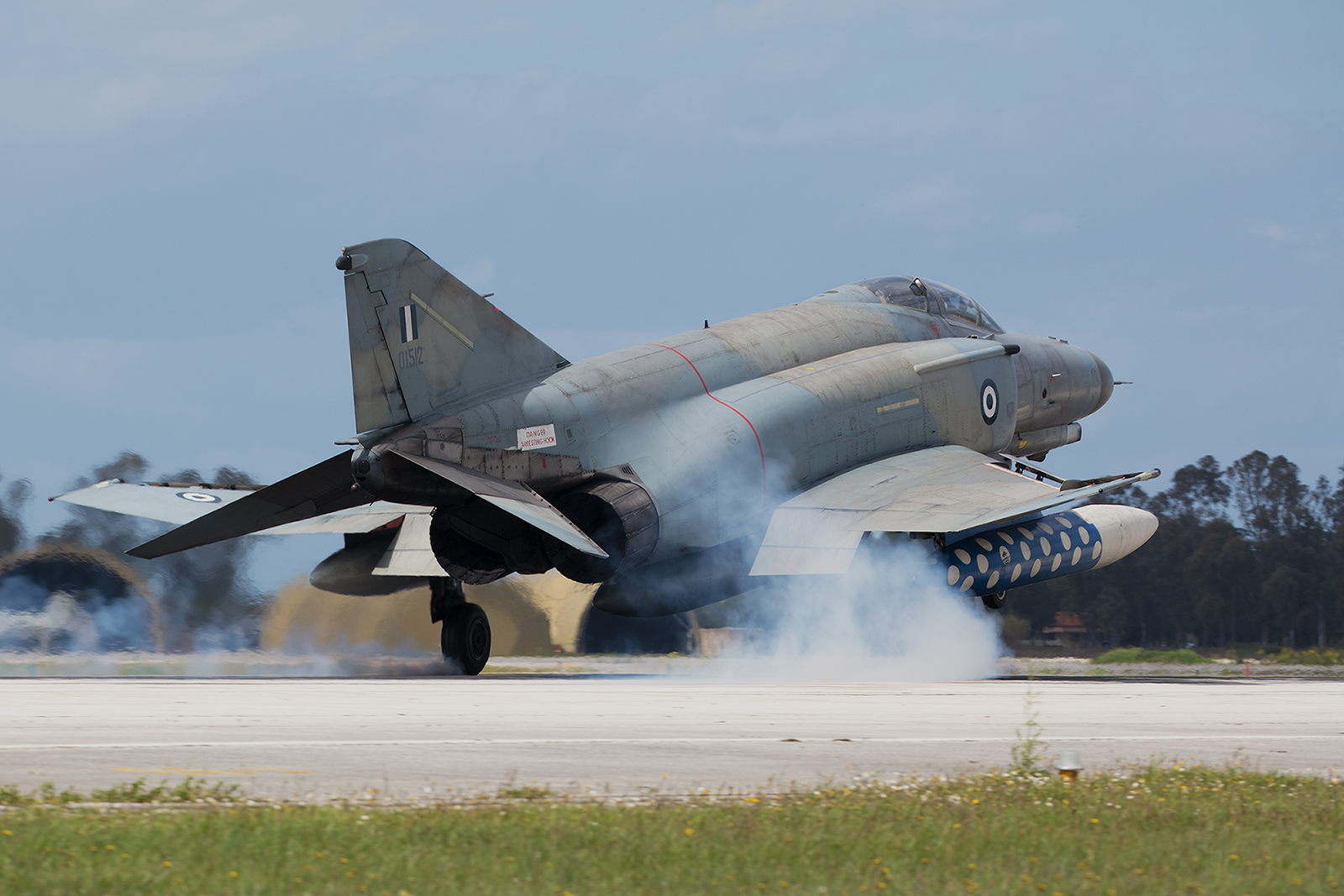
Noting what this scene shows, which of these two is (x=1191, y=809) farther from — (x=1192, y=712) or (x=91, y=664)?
(x=91, y=664)

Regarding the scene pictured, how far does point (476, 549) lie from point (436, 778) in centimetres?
1332

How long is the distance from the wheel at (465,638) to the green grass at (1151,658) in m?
18.0

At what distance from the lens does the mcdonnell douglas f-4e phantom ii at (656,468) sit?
20.1 meters

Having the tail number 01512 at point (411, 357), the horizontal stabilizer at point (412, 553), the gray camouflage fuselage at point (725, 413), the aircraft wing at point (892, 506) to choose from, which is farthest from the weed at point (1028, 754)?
the horizontal stabilizer at point (412, 553)

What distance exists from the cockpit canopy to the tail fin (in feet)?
35.5

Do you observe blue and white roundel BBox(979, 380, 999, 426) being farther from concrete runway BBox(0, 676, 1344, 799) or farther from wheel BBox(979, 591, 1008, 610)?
concrete runway BBox(0, 676, 1344, 799)

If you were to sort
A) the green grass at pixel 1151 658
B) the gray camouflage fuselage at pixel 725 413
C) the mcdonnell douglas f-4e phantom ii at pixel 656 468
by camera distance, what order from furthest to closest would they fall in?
the green grass at pixel 1151 658, the gray camouflage fuselage at pixel 725 413, the mcdonnell douglas f-4e phantom ii at pixel 656 468

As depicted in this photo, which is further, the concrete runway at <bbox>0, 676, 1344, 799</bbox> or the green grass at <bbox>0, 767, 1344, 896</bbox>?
the concrete runway at <bbox>0, 676, 1344, 799</bbox>

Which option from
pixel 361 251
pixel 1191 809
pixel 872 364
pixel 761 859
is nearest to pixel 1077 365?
pixel 872 364

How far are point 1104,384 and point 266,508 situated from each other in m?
21.0

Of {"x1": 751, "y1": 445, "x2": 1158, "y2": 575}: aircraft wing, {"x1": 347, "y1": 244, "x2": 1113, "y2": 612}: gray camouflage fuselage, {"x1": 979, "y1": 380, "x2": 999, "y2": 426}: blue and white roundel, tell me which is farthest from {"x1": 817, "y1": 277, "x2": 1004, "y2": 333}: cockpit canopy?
{"x1": 751, "y1": 445, "x2": 1158, "y2": 575}: aircraft wing

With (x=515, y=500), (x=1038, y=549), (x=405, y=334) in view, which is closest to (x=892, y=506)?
(x=1038, y=549)

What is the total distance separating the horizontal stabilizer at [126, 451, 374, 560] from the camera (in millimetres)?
19578

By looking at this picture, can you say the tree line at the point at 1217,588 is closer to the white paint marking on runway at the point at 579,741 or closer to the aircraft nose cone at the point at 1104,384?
the aircraft nose cone at the point at 1104,384
